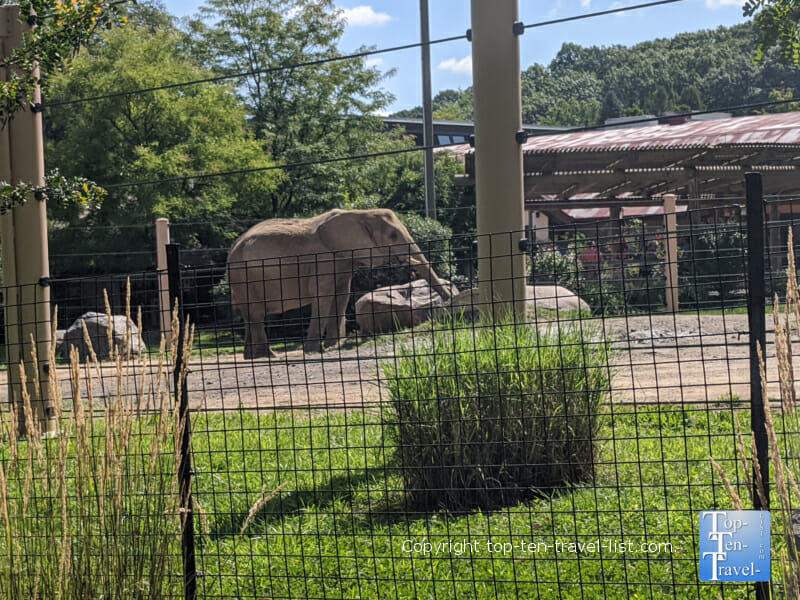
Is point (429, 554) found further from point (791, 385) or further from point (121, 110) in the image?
point (121, 110)

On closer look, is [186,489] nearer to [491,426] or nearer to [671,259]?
[491,426]

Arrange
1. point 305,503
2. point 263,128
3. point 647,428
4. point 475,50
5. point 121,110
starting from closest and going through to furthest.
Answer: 1. point 305,503
2. point 475,50
3. point 647,428
4. point 121,110
5. point 263,128

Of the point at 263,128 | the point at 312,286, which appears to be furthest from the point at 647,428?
the point at 263,128

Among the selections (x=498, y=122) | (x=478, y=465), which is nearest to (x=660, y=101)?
(x=498, y=122)

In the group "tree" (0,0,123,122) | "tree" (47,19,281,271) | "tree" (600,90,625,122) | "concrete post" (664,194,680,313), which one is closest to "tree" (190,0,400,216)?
"tree" (47,19,281,271)

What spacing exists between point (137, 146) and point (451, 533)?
16451 mm

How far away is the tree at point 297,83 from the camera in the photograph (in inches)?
909

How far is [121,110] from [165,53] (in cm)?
197

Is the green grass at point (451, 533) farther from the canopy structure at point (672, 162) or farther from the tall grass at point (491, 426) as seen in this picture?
the canopy structure at point (672, 162)

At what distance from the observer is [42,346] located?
6.68m

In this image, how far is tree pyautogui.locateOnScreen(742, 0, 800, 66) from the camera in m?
4.60

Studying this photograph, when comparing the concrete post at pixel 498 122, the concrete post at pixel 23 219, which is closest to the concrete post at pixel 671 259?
the concrete post at pixel 498 122

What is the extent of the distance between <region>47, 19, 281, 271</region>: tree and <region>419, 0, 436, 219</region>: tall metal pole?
397cm

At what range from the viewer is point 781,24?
4.72m
